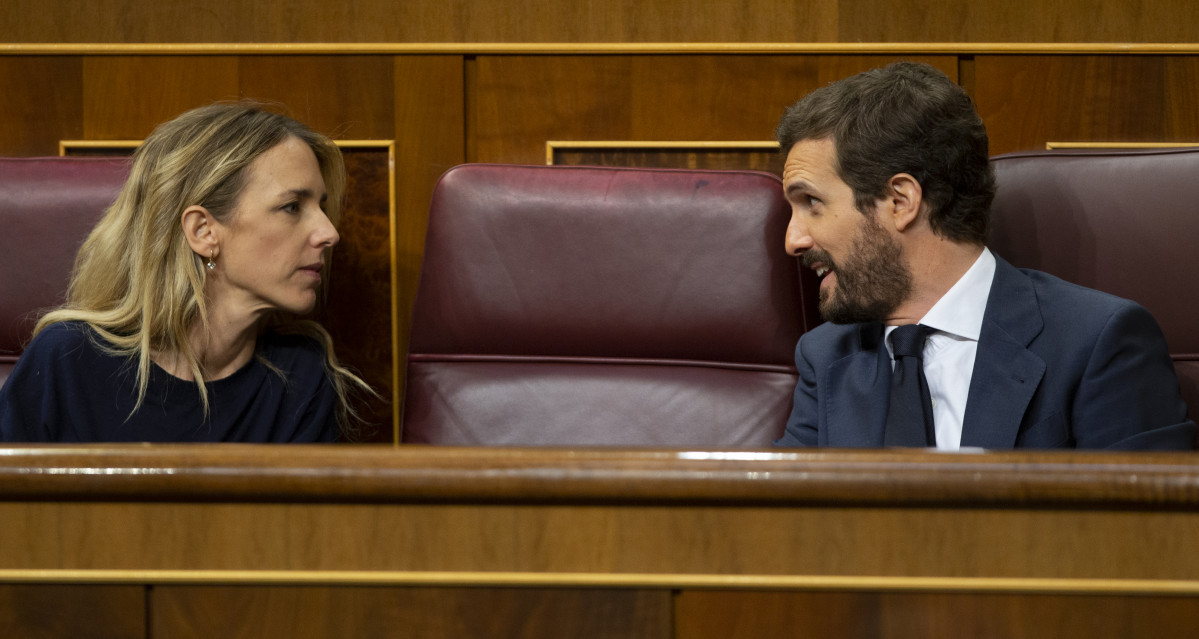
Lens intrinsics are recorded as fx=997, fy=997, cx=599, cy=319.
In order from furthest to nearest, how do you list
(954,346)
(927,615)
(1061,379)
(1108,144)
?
(1108,144) < (954,346) < (1061,379) < (927,615)

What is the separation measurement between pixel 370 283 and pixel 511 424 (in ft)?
1.54

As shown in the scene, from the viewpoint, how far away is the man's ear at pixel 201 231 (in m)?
1.43

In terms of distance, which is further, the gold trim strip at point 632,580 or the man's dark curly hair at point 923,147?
the man's dark curly hair at point 923,147

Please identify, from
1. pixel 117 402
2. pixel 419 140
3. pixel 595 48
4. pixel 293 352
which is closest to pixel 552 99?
pixel 595 48

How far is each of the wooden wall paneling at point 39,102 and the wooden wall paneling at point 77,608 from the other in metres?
1.36

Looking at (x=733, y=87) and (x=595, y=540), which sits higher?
(x=733, y=87)

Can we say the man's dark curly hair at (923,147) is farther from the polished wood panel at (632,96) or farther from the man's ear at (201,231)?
the man's ear at (201,231)

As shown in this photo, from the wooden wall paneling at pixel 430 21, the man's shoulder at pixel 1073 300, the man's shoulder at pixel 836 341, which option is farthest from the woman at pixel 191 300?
the man's shoulder at pixel 1073 300

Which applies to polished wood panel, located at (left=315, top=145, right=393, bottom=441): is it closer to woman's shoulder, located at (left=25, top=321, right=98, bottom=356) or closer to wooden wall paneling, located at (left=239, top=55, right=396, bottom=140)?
wooden wall paneling, located at (left=239, top=55, right=396, bottom=140)

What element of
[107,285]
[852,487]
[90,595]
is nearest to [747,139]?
[107,285]

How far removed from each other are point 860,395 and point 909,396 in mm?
65

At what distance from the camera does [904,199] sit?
1309 mm

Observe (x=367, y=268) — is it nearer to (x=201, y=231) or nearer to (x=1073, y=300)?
(x=201, y=231)

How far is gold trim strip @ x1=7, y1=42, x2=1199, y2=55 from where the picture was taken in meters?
Result: 1.67
